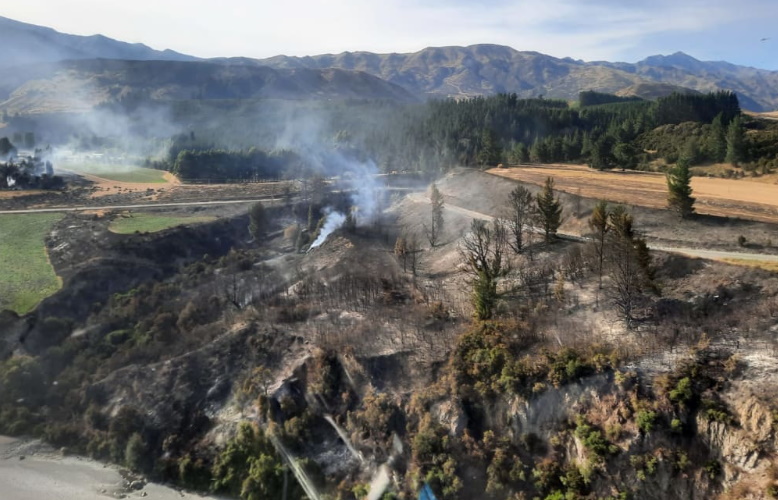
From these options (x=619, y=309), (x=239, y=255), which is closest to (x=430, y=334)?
(x=619, y=309)

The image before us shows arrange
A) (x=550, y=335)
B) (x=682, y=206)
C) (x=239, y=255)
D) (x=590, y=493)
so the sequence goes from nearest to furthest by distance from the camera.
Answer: (x=590, y=493), (x=550, y=335), (x=682, y=206), (x=239, y=255)

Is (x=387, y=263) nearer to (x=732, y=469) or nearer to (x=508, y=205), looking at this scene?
(x=508, y=205)

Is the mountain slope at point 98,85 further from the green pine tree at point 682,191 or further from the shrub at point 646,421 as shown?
the shrub at point 646,421

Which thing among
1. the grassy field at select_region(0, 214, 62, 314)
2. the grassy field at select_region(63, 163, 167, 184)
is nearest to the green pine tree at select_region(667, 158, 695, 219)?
the grassy field at select_region(0, 214, 62, 314)

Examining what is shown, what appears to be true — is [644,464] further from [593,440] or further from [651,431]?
[593,440]

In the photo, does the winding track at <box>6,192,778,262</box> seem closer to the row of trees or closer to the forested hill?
the row of trees

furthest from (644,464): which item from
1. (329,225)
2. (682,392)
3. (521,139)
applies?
(521,139)
